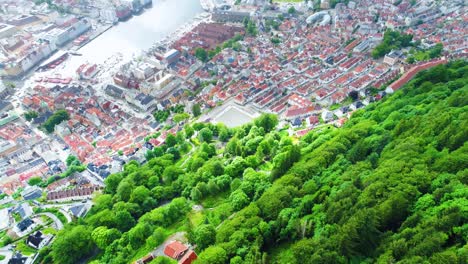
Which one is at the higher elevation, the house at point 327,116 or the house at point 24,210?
the house at point 327,116

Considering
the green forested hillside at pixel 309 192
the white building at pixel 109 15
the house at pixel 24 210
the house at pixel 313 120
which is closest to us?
the green forested hillside at pixel 309 192

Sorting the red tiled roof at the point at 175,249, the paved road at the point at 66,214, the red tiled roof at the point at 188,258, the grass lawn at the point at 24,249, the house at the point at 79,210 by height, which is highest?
the red tiled roof at the point at 188,258

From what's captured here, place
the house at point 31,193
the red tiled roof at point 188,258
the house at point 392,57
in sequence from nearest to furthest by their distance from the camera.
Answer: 1. the red tiled roof at point 188,258
2. the house at point 31,193
3. the house at point 392,57

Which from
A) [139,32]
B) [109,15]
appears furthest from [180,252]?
[109,15]

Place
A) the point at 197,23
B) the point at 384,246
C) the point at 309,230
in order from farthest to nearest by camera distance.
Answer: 1. the point at 197,23
2. the point at 309,230
3. the point at 384,246

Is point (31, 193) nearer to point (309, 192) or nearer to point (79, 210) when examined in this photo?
point (79, 210)

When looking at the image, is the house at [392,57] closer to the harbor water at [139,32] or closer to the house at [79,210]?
the harbor water at [139,32]

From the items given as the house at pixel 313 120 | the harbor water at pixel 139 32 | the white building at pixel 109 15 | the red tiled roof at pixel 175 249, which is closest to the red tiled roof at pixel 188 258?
the red tiled roof at pixel 175 249

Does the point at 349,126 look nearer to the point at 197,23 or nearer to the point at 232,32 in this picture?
the point at 232,32

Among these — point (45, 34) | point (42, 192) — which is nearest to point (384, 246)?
point (42, 192)
